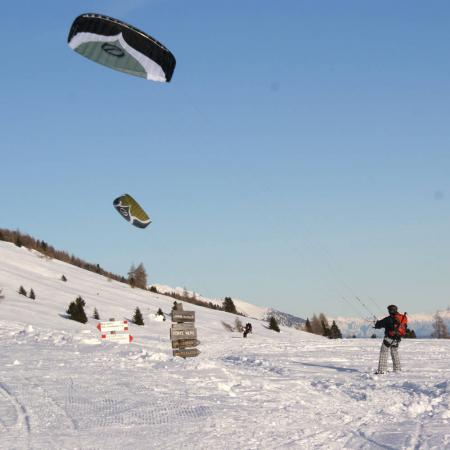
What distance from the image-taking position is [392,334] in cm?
1427

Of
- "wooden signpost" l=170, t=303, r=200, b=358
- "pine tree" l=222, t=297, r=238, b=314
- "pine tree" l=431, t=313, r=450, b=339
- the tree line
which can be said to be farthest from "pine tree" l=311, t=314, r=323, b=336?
"wooden signpost" l=170, t=303, r=200, b=358

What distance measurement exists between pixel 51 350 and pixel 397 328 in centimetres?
895

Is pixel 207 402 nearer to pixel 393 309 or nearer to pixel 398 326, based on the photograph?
pixel 398 326

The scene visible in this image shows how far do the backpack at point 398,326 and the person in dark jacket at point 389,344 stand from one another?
4cm

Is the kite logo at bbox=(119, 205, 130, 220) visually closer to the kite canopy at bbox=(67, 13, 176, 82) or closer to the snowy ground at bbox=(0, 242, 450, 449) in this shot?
the snowy ground at bbox=(0, 242, 450, 449)

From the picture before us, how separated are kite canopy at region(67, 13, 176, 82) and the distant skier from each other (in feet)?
27.6

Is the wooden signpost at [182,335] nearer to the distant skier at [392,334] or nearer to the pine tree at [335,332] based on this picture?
the distant skier at [392,334]

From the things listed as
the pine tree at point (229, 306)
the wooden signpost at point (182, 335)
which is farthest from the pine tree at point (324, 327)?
the wooden signpost at point (182, 335)

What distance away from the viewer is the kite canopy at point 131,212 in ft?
121

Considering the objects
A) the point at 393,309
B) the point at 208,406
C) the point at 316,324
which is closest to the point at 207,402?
the point at 208,406

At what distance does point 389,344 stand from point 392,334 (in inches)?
9.9

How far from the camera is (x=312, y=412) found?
833cm

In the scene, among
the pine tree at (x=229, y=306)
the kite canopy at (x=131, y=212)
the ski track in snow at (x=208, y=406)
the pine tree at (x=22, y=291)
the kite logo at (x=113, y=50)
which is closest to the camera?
the ski track in snow at (x=208, y=406)

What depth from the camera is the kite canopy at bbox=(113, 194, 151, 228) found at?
3703 centimetres
